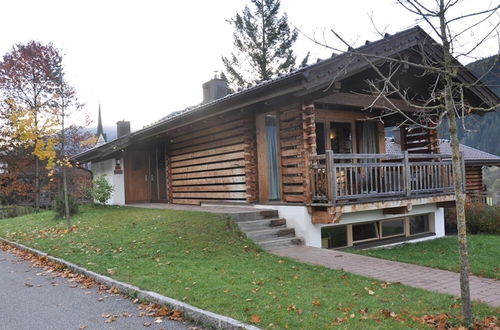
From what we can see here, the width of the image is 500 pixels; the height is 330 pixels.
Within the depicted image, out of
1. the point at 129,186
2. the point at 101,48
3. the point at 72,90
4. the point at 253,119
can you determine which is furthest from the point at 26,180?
the point at 253,119

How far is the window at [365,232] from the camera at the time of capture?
11.0m

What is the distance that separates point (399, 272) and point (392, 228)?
5.08m

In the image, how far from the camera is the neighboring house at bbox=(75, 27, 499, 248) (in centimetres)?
923

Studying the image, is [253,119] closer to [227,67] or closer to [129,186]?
[129,186]

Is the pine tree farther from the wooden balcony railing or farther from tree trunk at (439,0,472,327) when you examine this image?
tree trunk at (439,0,472,327)

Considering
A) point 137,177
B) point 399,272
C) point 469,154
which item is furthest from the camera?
point 469,154

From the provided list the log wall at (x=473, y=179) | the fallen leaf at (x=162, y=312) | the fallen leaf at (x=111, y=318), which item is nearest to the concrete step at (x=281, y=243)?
the fallen leaf at (x=162, y=312)

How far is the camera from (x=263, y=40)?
32.8m

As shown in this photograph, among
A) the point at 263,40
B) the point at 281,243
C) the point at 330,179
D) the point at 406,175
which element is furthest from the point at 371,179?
the point at 263,40


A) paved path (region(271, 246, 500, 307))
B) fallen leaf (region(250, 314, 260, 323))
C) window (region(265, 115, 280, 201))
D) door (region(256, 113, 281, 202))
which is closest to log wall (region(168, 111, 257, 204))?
door (region(256, 113, 281, 202))

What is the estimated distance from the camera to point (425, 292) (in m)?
5.51

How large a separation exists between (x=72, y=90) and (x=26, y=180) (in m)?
6.65

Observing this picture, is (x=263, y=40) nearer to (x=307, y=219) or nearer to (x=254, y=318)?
(x=307, y=219)

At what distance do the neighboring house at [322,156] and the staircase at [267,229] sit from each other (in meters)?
0.21
